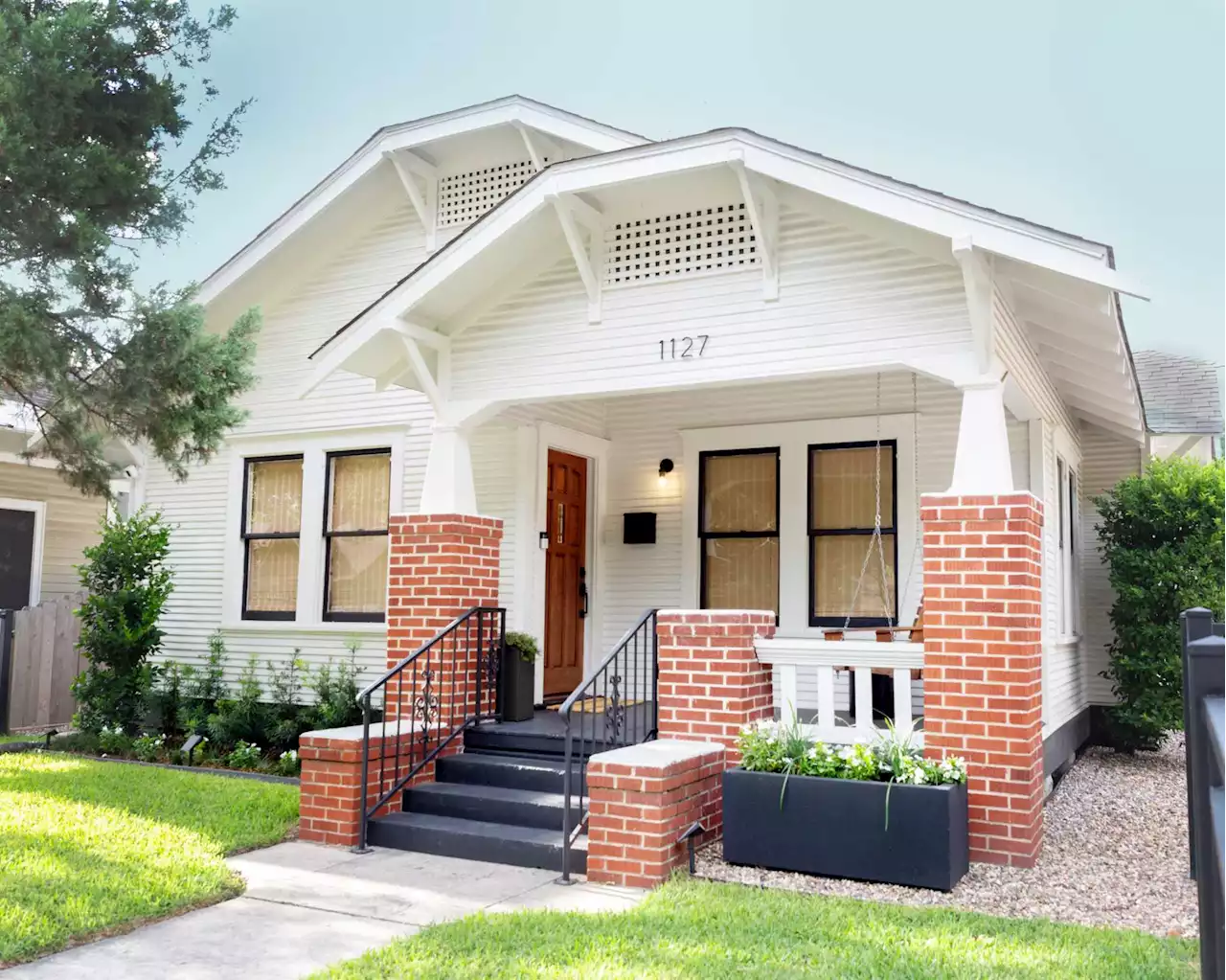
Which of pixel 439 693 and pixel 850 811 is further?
pixel 439 693

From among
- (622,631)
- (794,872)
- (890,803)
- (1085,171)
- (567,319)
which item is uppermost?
(1085,171)

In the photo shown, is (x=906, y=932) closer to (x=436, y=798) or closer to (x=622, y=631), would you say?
(x=436, y=798)

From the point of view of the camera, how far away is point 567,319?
24.4 feet

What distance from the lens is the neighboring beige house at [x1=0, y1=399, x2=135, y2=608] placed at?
13.1 meters

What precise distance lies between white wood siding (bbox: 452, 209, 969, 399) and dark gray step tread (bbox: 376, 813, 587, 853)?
2841 millimetres

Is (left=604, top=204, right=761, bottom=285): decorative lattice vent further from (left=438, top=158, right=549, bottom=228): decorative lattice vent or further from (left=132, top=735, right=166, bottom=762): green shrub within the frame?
(left=132, top=735, right=166, bottom=762): green shrub

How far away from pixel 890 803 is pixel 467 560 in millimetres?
3643

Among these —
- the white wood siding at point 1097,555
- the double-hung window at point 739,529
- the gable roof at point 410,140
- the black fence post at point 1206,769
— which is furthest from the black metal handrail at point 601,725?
the white wood siding at point 1097,555

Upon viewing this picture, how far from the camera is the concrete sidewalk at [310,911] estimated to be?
4371 mm

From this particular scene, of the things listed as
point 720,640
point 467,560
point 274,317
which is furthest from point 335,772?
point 274,317

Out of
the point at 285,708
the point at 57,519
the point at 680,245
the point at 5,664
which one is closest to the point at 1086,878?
the point at 680,245

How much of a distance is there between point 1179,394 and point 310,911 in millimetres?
10831

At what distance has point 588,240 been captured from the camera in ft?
24.3

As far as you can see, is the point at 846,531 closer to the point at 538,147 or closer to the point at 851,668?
the point at 851,668
